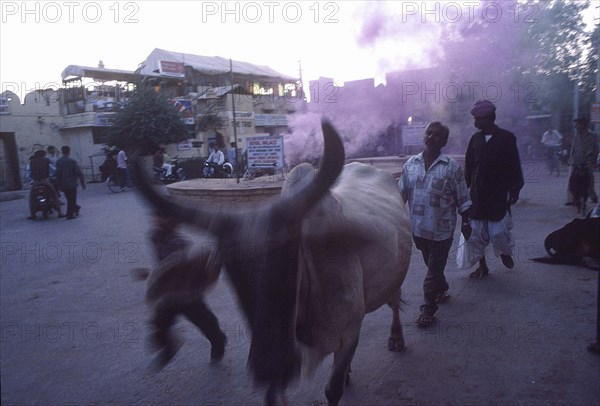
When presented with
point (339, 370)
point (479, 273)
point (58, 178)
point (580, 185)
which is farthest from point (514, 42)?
point (339, 370)

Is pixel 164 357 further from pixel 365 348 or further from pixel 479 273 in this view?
pixel 479 273

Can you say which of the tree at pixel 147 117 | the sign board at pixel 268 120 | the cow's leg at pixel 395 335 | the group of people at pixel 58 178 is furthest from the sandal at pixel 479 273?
the sign board at pixel 268 120

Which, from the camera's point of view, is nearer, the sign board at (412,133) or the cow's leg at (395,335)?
the cow's leg at (395,335)

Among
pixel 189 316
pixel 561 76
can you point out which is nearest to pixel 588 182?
pixel 189 316

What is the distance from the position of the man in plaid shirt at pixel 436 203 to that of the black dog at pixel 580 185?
243 inches

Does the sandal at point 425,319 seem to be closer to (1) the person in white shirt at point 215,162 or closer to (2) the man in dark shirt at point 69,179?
(1) the person in white shirt at point 215,162

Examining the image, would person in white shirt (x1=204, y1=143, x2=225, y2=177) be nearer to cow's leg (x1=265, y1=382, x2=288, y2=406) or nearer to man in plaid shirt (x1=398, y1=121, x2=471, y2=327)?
man in plaid shirt (x1=398, y1=121, x2=471, y2=327)

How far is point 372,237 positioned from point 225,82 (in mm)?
30608

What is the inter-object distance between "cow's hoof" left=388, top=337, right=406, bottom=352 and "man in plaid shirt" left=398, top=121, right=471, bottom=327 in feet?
1.56

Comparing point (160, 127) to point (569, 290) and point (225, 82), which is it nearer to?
point (225, 82)

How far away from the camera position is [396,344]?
3828 millimetres

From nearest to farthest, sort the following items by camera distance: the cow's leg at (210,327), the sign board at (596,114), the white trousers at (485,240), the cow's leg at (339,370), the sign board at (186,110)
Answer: the cow's leg at (339,370), the cow's leg at (210,327), the white trousers at (485,240), the sign board at (596,114), the sign board at (186,110)

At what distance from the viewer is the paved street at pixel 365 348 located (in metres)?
3.22

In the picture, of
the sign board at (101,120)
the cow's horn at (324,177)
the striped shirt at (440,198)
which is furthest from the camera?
the sign board at (101,120)
